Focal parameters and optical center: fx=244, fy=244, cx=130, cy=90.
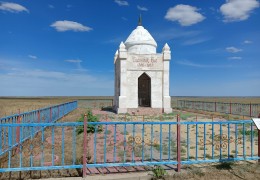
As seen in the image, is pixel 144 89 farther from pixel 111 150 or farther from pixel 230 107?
pixel 111 150

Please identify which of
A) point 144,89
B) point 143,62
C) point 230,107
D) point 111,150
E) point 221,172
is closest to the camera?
point 221,172

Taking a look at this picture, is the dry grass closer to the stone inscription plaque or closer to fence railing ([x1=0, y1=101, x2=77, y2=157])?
fence railing ([x1=0, y1=101, x2=77, y2=157])

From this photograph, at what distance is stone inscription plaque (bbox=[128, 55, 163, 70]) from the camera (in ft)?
66.4

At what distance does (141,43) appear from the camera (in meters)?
21.7

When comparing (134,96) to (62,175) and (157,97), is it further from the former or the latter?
(62,175)

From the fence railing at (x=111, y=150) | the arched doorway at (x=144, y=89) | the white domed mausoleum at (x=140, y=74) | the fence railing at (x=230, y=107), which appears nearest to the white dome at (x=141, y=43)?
the white domed mausoleum at (x=140, y=74)

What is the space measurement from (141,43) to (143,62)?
7.59 feet

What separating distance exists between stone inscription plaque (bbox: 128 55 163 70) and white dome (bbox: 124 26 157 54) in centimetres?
98

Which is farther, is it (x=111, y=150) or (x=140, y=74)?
(x=140, y=74)

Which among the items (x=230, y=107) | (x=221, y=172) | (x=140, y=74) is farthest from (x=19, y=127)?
(x=230, y=107)

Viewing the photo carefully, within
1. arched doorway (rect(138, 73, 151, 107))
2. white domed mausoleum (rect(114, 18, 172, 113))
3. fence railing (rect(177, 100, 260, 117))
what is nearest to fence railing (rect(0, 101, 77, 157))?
white domed mausoleum (rect(114, 18, 172, 113))

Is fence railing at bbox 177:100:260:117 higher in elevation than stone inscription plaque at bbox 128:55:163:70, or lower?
lower

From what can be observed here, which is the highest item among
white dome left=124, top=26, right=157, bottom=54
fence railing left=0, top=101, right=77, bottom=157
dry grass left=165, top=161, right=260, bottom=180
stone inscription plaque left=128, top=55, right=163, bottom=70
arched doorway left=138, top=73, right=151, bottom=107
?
white dome left=124, top=26, right=157, bottom=54

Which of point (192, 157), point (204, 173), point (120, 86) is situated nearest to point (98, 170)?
point (204, 173)
